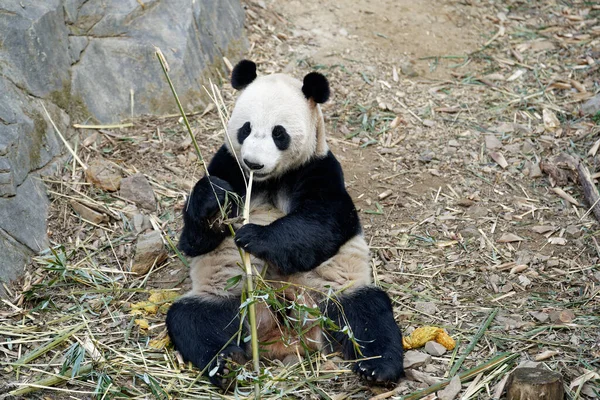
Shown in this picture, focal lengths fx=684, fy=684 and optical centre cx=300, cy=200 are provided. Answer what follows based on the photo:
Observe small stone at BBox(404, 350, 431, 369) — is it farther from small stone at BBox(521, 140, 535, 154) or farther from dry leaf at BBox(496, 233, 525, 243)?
small stone at BBox(521, 140, 535, 154)

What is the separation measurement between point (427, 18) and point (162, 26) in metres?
3.38

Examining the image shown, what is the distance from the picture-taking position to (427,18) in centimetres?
842

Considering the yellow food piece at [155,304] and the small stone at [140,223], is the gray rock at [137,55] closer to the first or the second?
the small stone at [140,223]

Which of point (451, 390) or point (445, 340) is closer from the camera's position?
point (451, 390)

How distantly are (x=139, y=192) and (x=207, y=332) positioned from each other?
6.19 ft

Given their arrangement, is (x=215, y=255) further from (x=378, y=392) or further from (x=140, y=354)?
(x=378, y=392)

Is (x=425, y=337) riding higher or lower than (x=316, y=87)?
lower

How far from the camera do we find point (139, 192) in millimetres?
5832

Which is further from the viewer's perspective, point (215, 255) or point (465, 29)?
point (465, 29)

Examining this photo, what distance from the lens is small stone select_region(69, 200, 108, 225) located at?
555 cm

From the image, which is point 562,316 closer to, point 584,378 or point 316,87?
point 584,378

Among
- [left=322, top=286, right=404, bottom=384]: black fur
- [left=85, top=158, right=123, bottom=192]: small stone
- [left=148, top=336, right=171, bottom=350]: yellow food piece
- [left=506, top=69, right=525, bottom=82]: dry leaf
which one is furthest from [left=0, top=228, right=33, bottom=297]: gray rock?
[left=506, top=69, right=525, bottom=82]: dry leaf

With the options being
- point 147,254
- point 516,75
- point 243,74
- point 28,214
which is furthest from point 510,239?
point 28,214

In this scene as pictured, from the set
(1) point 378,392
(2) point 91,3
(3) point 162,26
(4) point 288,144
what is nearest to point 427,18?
(3) point 162,26
